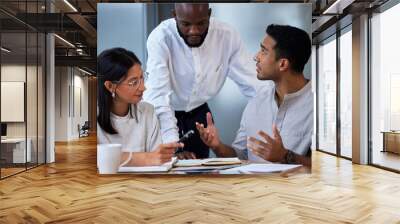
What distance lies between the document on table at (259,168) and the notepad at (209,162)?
12 centimetres

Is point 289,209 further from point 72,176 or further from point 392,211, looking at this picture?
point 72,176

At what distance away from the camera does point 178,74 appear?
21.9 feet

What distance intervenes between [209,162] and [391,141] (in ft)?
11.5

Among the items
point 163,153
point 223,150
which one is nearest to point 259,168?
point 223,150

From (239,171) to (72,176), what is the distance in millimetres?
2803

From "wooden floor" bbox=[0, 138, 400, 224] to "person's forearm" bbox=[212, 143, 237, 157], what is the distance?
0.40 m

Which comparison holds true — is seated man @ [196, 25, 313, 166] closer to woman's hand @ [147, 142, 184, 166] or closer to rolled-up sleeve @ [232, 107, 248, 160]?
rolled-up sleeve @ [232, 107, 248, 160]

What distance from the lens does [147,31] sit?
6.68 meters

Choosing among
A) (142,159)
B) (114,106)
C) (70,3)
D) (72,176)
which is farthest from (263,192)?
(70,3)

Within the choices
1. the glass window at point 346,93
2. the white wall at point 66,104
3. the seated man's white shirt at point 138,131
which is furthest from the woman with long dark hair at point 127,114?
the white wall at point 66,104

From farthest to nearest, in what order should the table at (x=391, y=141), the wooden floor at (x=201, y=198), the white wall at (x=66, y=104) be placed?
the white wall at (x=66, y=104) < the table at (x=391, y=141) < the wooden floor at (x=201, y=198)

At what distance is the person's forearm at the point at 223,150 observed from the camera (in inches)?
265

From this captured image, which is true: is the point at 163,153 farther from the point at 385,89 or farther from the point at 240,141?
the point at 385,89

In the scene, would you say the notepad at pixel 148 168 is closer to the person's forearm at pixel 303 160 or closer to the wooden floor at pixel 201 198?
the wooden floor at pixel 201 198
